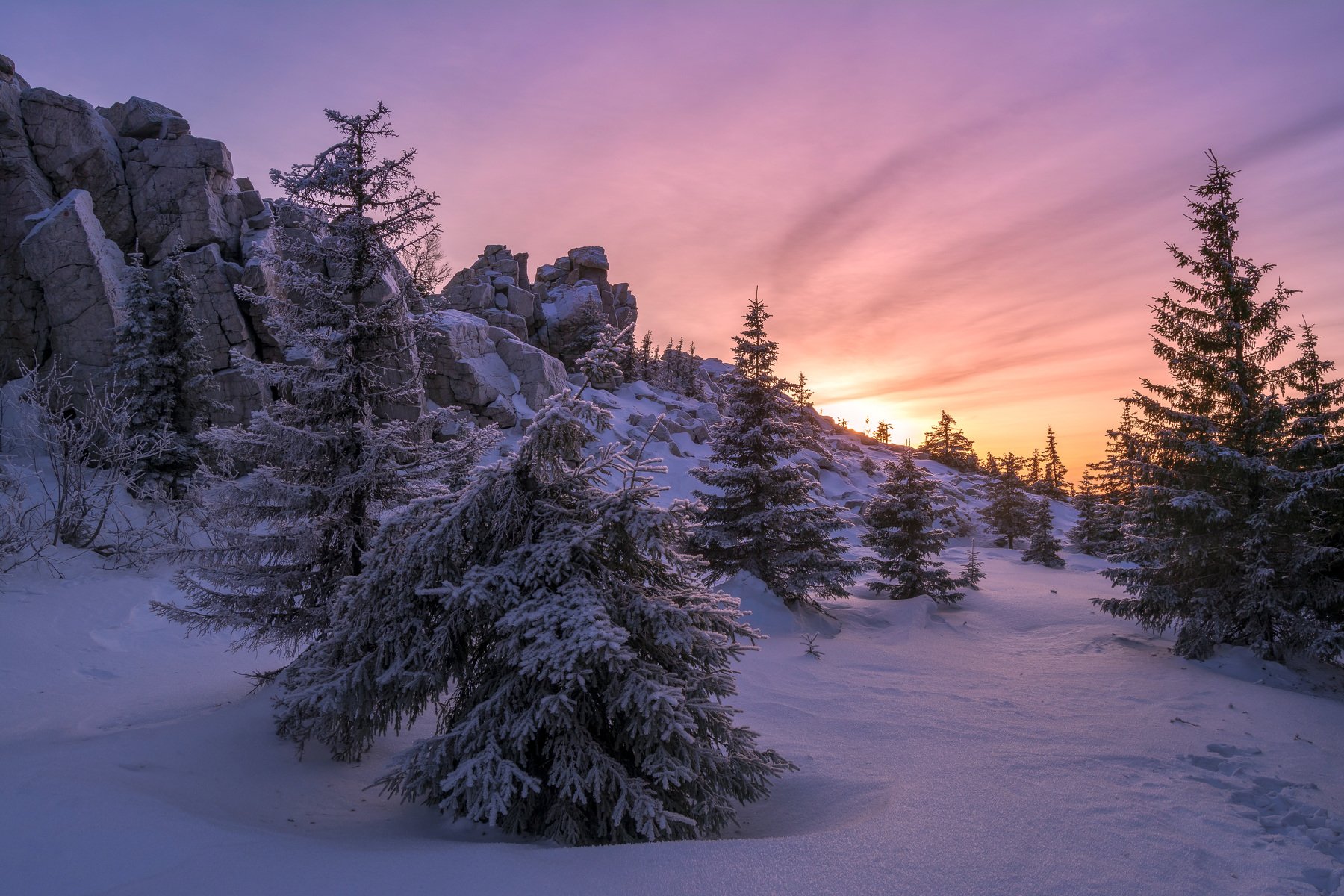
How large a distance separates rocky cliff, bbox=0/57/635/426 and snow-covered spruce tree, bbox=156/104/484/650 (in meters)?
17.2

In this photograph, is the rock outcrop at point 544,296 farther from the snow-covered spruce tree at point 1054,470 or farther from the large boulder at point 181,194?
the snow-covered spruce tree at point 1054,470

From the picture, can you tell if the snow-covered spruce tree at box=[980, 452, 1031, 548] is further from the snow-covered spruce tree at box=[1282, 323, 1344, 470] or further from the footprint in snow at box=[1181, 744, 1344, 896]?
the footprint in snow at box=[1181, 744, 1344, 896]

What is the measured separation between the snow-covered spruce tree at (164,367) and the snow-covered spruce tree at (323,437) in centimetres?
1440

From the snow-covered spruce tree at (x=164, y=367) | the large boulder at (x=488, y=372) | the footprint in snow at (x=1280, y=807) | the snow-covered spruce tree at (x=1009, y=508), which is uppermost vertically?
the large boulder at (x=488, y=372)

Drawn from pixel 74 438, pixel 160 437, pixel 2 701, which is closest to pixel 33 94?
pixel 160 437

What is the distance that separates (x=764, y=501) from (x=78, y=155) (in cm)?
3574

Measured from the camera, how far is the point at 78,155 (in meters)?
26.8

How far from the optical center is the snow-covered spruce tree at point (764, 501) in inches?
549

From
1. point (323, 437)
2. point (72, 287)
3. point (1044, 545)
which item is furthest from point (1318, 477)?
point (72, 287)

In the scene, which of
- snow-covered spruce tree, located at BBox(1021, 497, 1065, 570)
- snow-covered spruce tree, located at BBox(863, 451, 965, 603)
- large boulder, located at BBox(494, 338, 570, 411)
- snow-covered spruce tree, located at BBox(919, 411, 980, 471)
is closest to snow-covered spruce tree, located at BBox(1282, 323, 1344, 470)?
snow-covered spruce tree, located at BBox(863, 451, 965, 603)

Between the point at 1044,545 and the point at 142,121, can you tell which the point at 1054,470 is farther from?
the point at 142,121

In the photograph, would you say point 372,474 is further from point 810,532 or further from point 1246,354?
point 1246,354

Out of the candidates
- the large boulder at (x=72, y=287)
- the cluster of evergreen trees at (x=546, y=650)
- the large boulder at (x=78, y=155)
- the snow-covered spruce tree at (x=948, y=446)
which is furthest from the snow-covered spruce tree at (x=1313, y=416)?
the snow-covered spruce tree at (x=948, y=446)

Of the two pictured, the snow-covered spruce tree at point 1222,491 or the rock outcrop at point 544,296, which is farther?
the rock outcrop at point 544,296
